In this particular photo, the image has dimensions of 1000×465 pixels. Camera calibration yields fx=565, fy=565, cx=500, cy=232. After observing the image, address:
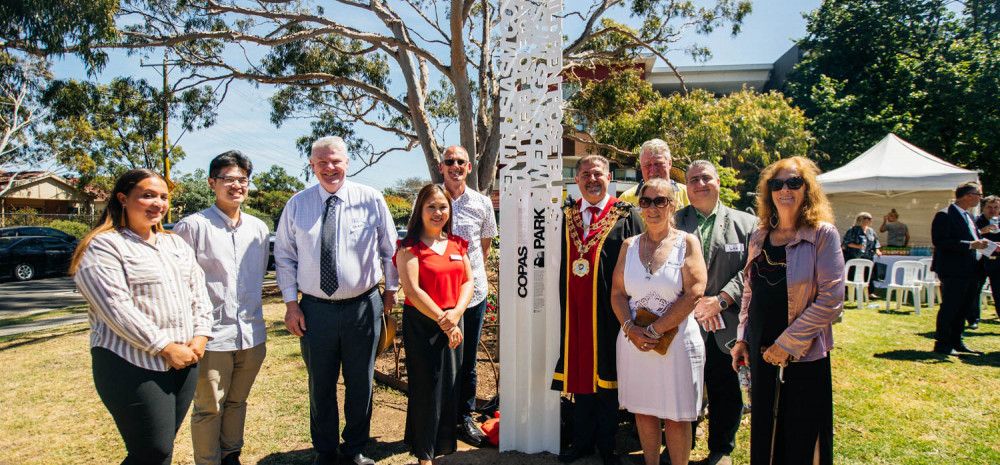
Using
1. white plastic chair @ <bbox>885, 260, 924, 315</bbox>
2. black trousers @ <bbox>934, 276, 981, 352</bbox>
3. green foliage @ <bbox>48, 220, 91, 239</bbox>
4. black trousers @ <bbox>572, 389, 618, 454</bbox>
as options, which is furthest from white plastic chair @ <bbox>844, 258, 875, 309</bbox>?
green foliage @ <bbox>48, 220, 91, 239</bbox>

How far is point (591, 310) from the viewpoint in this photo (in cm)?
354

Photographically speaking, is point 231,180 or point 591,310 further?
point 591,310

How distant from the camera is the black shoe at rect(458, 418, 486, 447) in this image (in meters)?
3.89

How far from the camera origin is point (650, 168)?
12.3ft

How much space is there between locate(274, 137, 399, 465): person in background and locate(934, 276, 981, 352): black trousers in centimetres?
607

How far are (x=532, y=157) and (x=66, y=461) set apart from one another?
3.66 metres

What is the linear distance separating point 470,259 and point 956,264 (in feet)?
17.8

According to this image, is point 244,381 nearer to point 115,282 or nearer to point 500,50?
point 115,282

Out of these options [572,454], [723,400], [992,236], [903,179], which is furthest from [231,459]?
[903,179]

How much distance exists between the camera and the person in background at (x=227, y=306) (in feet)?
10.2

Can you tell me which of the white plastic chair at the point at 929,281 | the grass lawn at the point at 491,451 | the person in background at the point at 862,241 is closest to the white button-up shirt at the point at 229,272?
the grass lawn at the point at 491,451

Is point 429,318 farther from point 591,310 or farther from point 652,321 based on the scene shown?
point 652,321

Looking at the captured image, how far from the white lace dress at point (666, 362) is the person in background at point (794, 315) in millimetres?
324

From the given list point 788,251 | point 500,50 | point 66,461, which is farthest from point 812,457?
point 66,461
